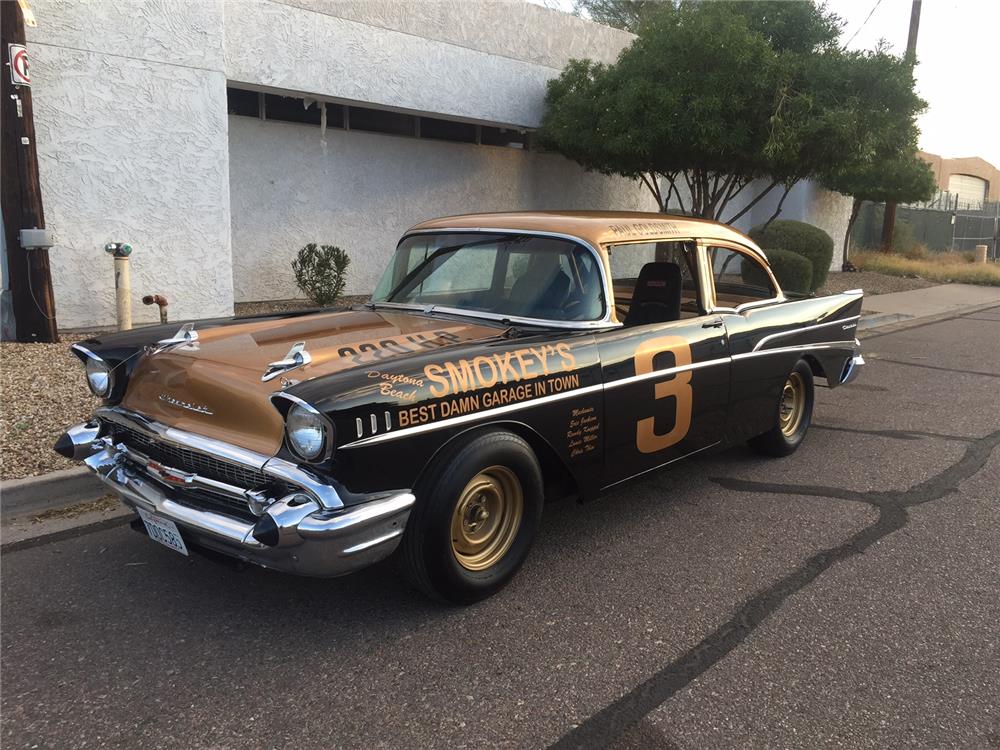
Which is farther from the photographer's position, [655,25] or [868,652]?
[655,25]

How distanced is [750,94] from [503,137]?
178 inches

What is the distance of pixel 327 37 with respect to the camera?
32.3ft

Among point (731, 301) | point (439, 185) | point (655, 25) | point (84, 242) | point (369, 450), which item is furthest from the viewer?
point (439, 185)

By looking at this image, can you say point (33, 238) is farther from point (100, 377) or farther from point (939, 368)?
point (939, 368)

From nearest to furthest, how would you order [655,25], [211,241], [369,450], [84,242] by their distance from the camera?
[369,450] < [84,242] < [211,241] < [655,25]

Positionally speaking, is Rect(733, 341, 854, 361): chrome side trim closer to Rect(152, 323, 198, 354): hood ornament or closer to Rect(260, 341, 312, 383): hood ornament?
Rect(260, 341, 312, 383): hood ornament

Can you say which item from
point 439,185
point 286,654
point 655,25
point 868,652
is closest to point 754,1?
point 655,25

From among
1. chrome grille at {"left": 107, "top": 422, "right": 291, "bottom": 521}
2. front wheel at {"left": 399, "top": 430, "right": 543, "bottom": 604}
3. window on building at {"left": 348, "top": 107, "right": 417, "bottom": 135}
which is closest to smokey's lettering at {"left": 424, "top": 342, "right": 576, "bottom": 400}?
front wheel at {"left": 399, "top": 430, "right": 543, "bottom": 604}

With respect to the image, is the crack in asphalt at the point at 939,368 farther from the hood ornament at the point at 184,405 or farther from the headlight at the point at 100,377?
the headlight at the point at 100,377

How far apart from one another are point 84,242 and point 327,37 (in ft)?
13.5

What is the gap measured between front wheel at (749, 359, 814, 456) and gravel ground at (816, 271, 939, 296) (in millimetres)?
11539

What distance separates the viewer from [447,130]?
12445mm

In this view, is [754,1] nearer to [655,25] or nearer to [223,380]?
[655,25]

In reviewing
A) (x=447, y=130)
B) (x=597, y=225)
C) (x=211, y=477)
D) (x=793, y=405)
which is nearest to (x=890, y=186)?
(x=447, y=130)
